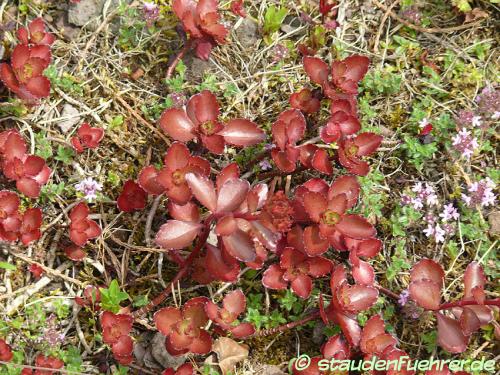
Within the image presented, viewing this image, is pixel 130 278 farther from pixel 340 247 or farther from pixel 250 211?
pixel 340 247

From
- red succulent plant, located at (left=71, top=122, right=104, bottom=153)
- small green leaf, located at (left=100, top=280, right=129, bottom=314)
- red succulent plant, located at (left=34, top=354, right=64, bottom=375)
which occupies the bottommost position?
red succulent plant, located at (left=34, top=354, right=64, bottom=375)

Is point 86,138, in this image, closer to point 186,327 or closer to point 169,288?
point 169,288

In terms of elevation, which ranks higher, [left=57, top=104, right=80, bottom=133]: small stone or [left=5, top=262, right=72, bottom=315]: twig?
[left=57, top=104, right=80, bottom=133]: small stone

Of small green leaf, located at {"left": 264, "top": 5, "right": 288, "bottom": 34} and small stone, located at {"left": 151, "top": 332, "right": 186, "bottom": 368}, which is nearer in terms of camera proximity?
small stone, located at {"left": 151, "top": 332, "right": 186, "bottom": 368}

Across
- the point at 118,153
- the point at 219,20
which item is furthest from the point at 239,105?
the point at 118,153

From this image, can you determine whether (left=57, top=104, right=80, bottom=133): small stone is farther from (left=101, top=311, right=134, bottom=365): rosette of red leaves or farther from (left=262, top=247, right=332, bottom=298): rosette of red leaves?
(left=262, top=247, right=332, bottom=298): rosette of red leaves

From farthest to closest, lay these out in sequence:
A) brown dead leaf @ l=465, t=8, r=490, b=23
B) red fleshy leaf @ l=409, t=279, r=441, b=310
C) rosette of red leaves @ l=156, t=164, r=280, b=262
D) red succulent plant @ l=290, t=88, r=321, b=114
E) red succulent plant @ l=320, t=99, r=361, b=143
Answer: brown dead leaf @ l=465, t=8, r=490, b=23, red succulent plant @ l=290, t=88, r=321, b=114, red succulent plant @ l=320, t=99, r=361, b=143, red fleshy leaf @ l=409, t=279, r=441, b=310, rosette of red leaves @ l=156, t=164, r=280, b=262

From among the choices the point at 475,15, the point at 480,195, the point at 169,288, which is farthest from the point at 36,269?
the point at 475,15

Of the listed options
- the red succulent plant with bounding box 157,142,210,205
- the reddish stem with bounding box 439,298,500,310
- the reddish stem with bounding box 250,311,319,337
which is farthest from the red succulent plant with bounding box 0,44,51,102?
the reddish stem with bounding box 439,298,500,310
